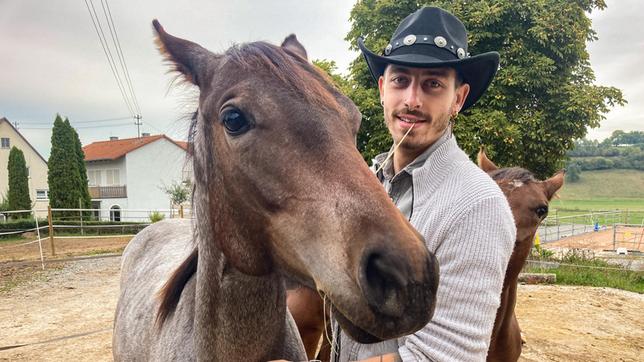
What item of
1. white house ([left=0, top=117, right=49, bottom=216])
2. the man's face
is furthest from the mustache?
white house ([left=0, top=117, right=49, bottom=216])

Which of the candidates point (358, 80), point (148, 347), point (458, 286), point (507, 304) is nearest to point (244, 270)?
point (458, 286)

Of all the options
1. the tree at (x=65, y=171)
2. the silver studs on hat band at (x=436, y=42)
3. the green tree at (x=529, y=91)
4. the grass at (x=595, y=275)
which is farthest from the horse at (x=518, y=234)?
the tree at (x=65, y=171)

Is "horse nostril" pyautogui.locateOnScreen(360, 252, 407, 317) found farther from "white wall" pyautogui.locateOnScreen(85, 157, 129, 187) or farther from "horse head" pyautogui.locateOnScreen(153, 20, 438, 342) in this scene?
"white wall" pyautogui.locateOnScreen(85, 157, 129, 187)

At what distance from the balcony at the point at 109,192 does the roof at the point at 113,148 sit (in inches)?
111

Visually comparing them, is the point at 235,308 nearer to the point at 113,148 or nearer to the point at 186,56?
the point at 186,56

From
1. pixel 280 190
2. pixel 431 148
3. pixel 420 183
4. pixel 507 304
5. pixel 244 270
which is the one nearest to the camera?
pixel 280 190

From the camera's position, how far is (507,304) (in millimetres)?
3238

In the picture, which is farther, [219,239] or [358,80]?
[358,80]

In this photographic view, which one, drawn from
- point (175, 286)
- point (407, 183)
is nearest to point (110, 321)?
point (175, 286)

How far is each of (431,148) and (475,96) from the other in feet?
1.67

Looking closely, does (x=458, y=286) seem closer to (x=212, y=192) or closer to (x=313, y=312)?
(x=212, y=192)

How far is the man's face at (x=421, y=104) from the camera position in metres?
1.81

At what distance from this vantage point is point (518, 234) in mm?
3447

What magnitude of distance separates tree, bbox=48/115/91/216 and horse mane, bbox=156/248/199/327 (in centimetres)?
3102
